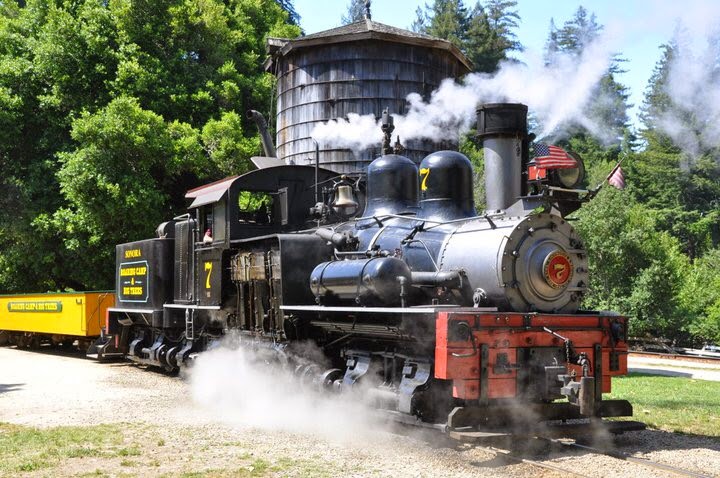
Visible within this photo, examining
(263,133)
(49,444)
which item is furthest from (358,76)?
(49,444)

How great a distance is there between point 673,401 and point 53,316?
583 inches

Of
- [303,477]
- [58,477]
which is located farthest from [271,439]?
[58,477]

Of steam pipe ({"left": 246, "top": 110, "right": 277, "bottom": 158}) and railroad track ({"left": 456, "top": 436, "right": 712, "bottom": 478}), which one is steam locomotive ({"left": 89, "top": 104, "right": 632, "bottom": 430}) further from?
steam pipe ({"left": 246, "top": 110, "right": 277, "bottom": 158})

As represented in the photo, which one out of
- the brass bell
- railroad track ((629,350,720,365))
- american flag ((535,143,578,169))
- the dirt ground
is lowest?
A: railroad track ((629,350,720,365))

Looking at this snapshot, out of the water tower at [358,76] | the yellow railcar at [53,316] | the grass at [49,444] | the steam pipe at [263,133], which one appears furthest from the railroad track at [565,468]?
the water tower at [358,76]

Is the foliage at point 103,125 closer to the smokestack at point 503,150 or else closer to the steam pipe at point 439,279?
the smokestack at point 503,150

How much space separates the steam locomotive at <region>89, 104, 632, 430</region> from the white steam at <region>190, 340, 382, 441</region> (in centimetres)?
26

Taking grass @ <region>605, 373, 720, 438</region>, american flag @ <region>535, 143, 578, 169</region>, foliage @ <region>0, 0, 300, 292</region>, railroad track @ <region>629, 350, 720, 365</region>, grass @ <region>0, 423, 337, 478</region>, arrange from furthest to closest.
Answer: foliage @ <region>0, 0, 300, 292</region> < railroad track @ <region>629, 350, 720, 365</region> < grass @ <region>605, 373, 720, 438</region> < american flag @ <region>535, 143, 578, 169</region> < grass @ <region>0, 423, 337, 478</region>

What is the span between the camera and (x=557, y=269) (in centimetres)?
778

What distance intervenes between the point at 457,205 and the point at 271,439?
346cm

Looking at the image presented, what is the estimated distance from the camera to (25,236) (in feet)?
72.7

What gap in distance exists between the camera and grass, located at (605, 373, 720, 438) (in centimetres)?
880

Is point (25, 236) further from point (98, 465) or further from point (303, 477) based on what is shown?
point (303, 477)

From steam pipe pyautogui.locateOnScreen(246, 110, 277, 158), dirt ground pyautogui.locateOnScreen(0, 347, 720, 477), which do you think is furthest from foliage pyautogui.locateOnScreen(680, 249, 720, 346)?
dirt ground pyautogui.locateOnScreen(0, 347, 720, 477)
